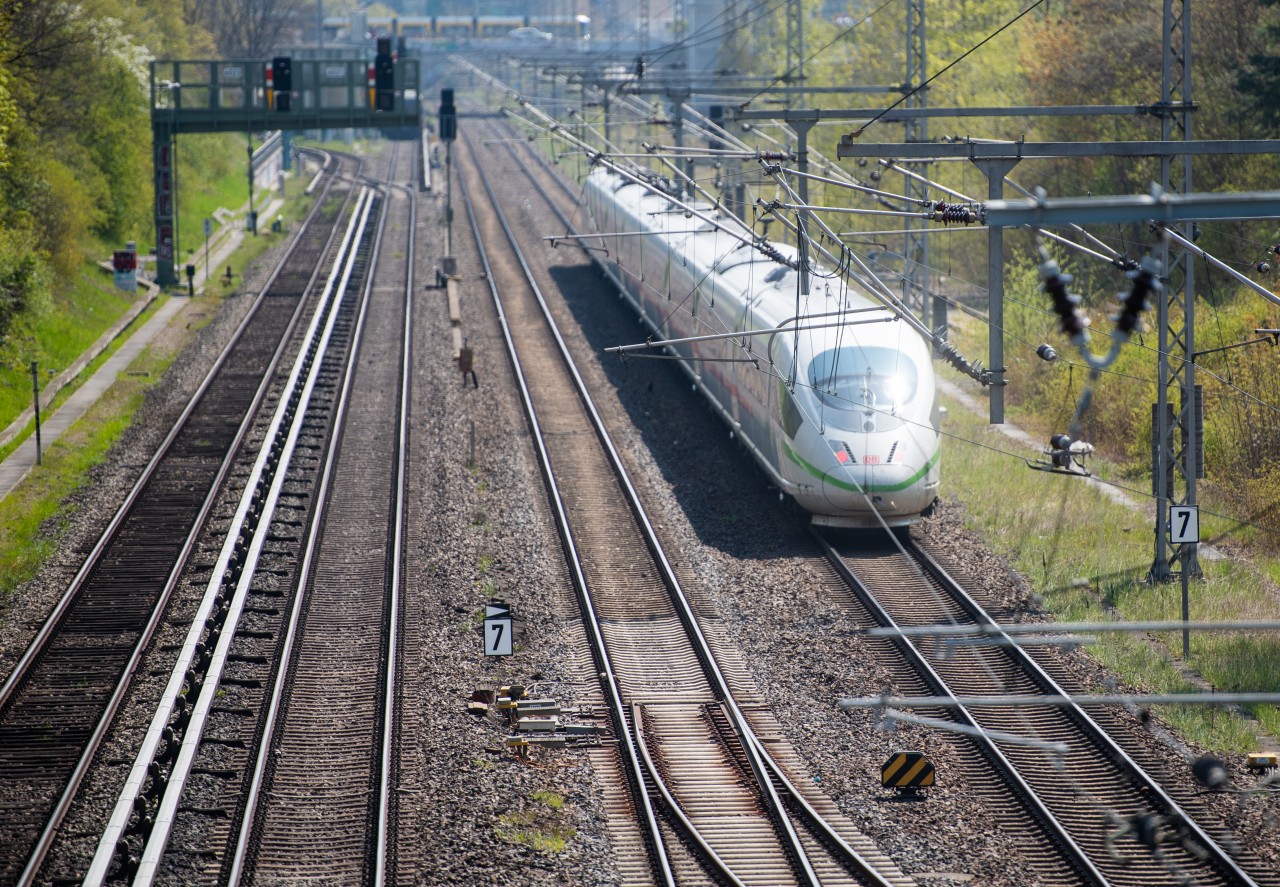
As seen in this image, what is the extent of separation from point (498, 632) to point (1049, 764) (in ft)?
20.0

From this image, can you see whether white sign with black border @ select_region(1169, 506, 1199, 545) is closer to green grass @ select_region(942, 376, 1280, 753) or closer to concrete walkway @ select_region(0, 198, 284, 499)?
green grass @ select_region(942, 376, 1280, 753)

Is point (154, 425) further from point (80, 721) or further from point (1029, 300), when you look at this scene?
point (1029, 300)

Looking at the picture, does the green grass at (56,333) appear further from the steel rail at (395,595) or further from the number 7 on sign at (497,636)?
the number 7 on sign at (497,636)

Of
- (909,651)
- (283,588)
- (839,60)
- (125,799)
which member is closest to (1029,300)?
(909,651)

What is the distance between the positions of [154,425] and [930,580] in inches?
625

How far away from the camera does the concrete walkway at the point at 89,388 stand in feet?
83.7

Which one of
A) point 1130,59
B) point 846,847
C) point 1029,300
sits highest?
point 1130,59

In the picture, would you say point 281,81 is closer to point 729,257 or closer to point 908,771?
point 729,257

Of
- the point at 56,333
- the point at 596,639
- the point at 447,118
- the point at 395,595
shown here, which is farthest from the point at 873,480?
the point at 447,118

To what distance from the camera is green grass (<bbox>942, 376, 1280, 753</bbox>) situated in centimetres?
1661

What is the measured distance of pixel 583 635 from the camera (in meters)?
18.4

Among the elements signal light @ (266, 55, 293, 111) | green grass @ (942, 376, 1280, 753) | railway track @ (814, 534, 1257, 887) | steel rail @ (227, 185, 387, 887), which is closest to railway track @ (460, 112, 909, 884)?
railway track @ (814, 534, 1257, 887)

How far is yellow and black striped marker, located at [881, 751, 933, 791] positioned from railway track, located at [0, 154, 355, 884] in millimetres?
7701

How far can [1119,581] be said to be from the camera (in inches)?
791
